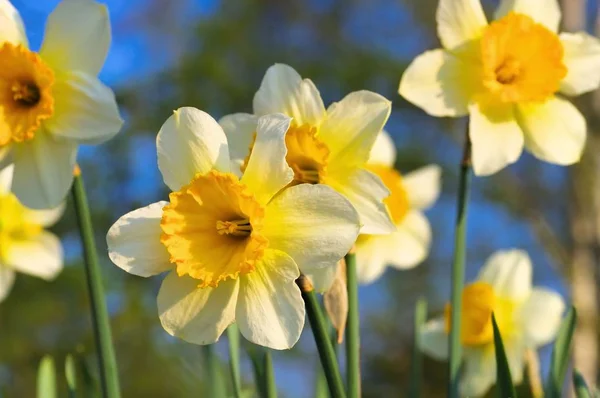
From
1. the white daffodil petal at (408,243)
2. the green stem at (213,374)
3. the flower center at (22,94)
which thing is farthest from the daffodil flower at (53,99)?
the white daffodil petal at (408,243)

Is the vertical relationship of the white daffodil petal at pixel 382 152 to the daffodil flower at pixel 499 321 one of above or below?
above

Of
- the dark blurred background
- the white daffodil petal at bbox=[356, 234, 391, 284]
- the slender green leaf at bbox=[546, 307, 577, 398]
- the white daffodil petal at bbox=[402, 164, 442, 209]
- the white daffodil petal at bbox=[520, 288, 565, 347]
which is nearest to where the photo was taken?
the slender green leaf at bbox=[546, 307, 577, 398]

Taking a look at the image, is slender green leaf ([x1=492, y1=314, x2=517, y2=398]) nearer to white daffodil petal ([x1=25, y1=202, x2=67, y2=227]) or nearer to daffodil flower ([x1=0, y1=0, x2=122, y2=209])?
daffodil flower ([x1=0, y1=0, x2=122, y2=209])

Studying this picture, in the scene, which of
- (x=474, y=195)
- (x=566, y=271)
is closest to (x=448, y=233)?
(x=474, y=195)

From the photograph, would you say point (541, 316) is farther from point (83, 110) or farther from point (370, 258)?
point (83, 110)

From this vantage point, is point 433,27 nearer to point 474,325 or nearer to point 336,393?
point 474,325

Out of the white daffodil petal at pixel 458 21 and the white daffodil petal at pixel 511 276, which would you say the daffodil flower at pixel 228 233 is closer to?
the white daffodil petal at pixel 458 21

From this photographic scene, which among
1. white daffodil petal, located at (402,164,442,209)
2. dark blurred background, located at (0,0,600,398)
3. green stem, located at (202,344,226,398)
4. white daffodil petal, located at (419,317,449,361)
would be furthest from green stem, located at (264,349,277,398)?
dark blurred background, located at (0,0,600,398)
